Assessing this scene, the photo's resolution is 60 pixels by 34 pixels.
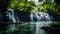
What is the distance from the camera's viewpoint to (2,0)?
44375 millimetres

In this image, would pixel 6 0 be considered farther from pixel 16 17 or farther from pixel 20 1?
pixel 16 17

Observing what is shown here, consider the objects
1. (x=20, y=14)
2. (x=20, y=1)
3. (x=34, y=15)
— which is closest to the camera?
(x=20, y=1)

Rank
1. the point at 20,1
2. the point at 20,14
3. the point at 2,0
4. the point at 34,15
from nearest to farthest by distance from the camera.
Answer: the point at 2,0 → the point at 20,1 → the point at 20,14 → the point at 34,15

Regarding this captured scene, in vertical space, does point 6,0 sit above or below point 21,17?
above

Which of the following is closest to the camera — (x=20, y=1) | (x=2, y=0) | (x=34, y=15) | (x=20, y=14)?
(x=2, y=0)

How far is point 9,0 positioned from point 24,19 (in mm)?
30964

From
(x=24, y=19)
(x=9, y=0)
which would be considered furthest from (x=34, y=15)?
(x=9, y=0)

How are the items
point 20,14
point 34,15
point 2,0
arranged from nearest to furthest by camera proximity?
point 2,0 → point 20,14 → point 34,15

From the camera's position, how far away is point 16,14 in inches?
2933

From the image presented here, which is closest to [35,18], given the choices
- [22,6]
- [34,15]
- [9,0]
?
[34,15]

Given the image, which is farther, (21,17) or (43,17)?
(43,17)

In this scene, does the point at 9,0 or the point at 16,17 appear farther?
the point at 16,17

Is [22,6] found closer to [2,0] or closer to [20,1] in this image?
[20,1]

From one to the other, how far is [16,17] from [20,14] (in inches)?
108
